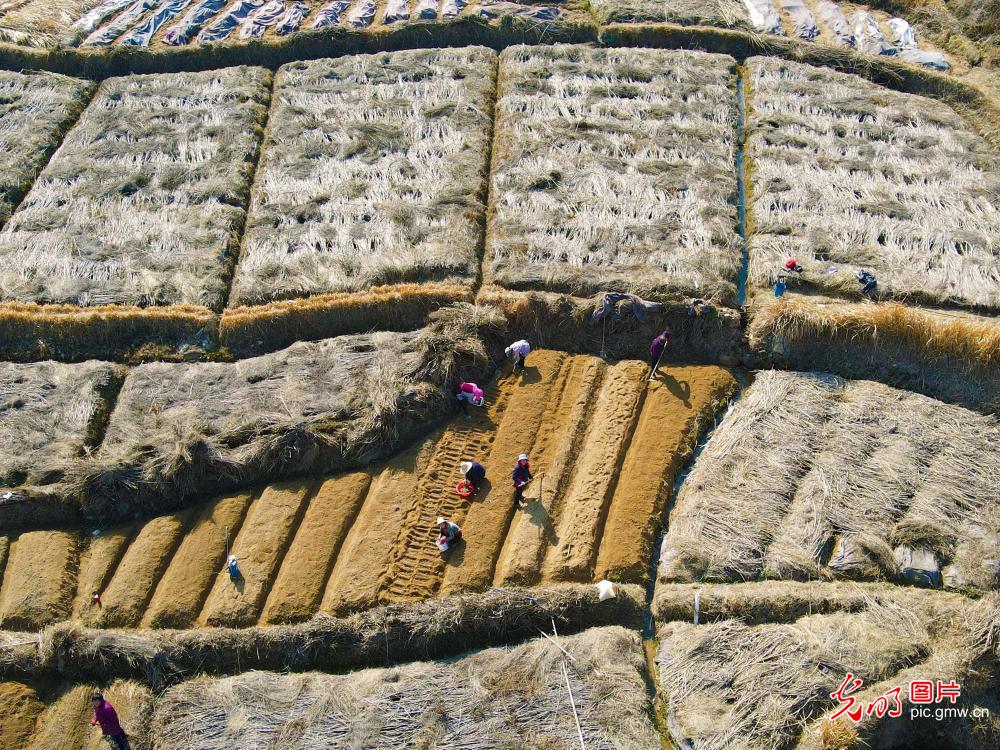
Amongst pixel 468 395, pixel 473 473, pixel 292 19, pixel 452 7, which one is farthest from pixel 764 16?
pixel 473 473

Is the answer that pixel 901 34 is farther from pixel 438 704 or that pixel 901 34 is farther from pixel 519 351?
pixel 438 704

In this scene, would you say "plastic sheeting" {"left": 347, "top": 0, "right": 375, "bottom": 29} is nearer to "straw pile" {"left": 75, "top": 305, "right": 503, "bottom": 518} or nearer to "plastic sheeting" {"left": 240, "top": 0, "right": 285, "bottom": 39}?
"plastic sheeting" {"left": 240, "top": 0, "right": 285, "bottom": 39}

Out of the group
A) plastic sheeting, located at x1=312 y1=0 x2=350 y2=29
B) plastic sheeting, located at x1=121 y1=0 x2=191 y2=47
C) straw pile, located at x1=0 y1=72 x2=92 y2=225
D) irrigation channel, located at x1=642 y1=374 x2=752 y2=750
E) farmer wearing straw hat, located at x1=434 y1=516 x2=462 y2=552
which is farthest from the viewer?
plastic sheeting, located at x1=312 y1=0 x2=350 y2=29

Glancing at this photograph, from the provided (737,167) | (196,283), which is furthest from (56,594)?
(737,167)

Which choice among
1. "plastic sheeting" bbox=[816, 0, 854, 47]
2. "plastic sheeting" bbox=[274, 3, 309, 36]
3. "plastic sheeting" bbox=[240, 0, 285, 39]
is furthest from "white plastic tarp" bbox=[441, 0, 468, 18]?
"plastic sheeting" bbox=[816, 0, 854, 47]

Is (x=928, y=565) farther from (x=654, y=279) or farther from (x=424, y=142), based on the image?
(x=424, y=142)

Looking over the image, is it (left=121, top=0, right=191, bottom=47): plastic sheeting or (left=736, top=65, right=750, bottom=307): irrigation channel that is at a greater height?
(left=121, top=0, right=191, bottom=47): plastic sheeting

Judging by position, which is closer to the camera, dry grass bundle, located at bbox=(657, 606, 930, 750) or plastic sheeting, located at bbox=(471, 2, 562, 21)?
dry grass bundle, located at bbox=(657, 606, 930, 750)
